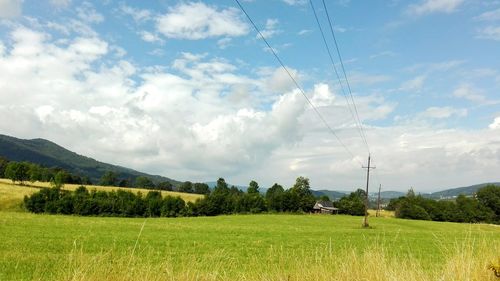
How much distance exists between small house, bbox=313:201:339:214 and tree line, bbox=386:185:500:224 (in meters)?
18.7

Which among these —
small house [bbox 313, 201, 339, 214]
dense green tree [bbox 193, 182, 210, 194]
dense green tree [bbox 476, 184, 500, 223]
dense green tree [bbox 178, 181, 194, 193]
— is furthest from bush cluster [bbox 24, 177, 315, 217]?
dense green tree [bbox 178, 181, 194, 193]

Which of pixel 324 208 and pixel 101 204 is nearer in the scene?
pixel 101 204

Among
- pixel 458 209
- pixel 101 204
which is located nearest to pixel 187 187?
pixel 101 204

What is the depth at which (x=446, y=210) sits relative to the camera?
367 ft

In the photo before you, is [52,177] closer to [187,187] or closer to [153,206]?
[187,187]

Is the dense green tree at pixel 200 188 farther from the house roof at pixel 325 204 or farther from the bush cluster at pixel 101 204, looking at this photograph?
the bush cluster at pixel 101 204

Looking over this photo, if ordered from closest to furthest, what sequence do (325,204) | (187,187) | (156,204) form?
1. (156,204)
2. (325,204)
3. (187,187)

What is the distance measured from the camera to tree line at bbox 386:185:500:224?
111m

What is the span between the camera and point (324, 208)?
13038 cm

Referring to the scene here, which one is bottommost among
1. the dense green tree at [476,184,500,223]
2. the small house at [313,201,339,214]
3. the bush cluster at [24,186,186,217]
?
the bush cluster at [24,186,186,217]

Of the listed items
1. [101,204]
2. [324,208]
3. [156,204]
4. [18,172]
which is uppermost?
[18,172]

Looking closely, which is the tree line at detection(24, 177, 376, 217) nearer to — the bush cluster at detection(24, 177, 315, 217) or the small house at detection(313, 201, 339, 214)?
the bush cluster at detection(24, 177, 315, 217)

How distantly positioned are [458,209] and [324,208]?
1458 inches

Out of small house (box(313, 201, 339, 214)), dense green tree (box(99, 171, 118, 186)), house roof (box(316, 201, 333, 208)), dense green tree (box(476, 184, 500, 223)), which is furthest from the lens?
dense green tree (box(99, 171, 118, 186))
